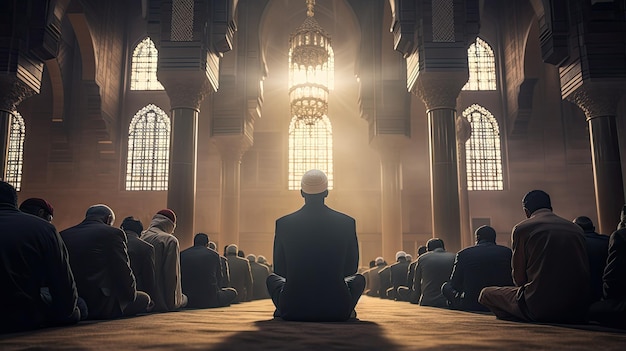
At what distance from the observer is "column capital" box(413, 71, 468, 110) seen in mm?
8656

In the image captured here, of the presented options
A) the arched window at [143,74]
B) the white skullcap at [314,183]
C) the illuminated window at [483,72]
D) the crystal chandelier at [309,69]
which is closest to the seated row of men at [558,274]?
the white skullcap at [314,183]

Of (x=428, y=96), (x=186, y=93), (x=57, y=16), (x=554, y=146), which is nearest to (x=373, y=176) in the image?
(x=554, y=146)

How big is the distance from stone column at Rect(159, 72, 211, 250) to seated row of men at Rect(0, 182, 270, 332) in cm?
263

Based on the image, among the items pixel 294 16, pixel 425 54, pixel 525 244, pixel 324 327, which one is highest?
pixel 294 16

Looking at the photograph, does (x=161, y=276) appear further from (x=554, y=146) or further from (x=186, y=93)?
(x=554, y=146)

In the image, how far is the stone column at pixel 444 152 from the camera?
336 inches

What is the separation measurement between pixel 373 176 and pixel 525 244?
484 inches

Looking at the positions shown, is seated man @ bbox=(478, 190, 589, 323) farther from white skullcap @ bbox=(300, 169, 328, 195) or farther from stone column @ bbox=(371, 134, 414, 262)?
stone column @ bbox=(371, 134, 414, 262)

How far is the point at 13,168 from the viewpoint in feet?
52.5

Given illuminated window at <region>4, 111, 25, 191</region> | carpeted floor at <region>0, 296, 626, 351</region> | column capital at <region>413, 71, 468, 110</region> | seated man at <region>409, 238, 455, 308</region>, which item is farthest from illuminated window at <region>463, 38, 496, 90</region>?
carpeted floor at <region>0, 296, 626, 351</region>

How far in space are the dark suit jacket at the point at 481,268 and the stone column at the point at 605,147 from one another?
13.8 ft

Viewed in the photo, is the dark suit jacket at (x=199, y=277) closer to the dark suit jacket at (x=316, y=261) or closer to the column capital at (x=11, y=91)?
the dark suit jacket at (x=316, y=261)

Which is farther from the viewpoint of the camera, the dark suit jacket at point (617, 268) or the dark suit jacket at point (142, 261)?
the dark suit jacket at point (142, 261)

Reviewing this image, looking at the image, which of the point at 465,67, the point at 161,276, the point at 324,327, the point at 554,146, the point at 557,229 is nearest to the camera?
the point at 324,327
